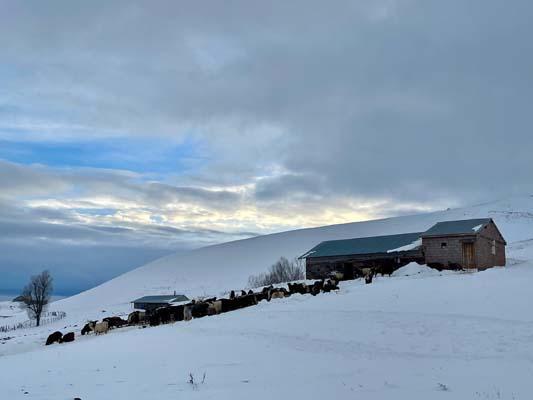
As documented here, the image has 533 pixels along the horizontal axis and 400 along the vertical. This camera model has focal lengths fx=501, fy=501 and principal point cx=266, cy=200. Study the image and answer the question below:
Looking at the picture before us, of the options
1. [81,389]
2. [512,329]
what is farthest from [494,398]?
[81,389]

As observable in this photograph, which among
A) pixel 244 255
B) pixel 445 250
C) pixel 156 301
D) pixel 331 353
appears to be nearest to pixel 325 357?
pixel 331 353

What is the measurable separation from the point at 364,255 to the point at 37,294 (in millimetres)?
48145

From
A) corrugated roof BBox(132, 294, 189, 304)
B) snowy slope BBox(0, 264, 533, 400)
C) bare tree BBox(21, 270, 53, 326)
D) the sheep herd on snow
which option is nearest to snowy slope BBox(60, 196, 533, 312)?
bare tree BBox(21, 270, 53, 326)

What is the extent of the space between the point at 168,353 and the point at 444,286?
55.4 ft

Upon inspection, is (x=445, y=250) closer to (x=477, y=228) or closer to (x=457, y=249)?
(x=457, y=249)

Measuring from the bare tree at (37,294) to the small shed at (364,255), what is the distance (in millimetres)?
40137

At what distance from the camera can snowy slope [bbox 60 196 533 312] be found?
88.1m

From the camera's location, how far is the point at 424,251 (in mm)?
39031

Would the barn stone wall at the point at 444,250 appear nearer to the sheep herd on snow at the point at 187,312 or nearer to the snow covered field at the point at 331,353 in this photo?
the snow covered field at the point at 331,353

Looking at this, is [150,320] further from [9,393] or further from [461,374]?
[461,374]

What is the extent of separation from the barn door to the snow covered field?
630 centimetres

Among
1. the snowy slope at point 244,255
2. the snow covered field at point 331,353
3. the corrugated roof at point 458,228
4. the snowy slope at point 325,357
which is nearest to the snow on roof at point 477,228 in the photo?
the corrugated roof at point 458,228

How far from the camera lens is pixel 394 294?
25266mm

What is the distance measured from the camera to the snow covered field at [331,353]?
431 inches
